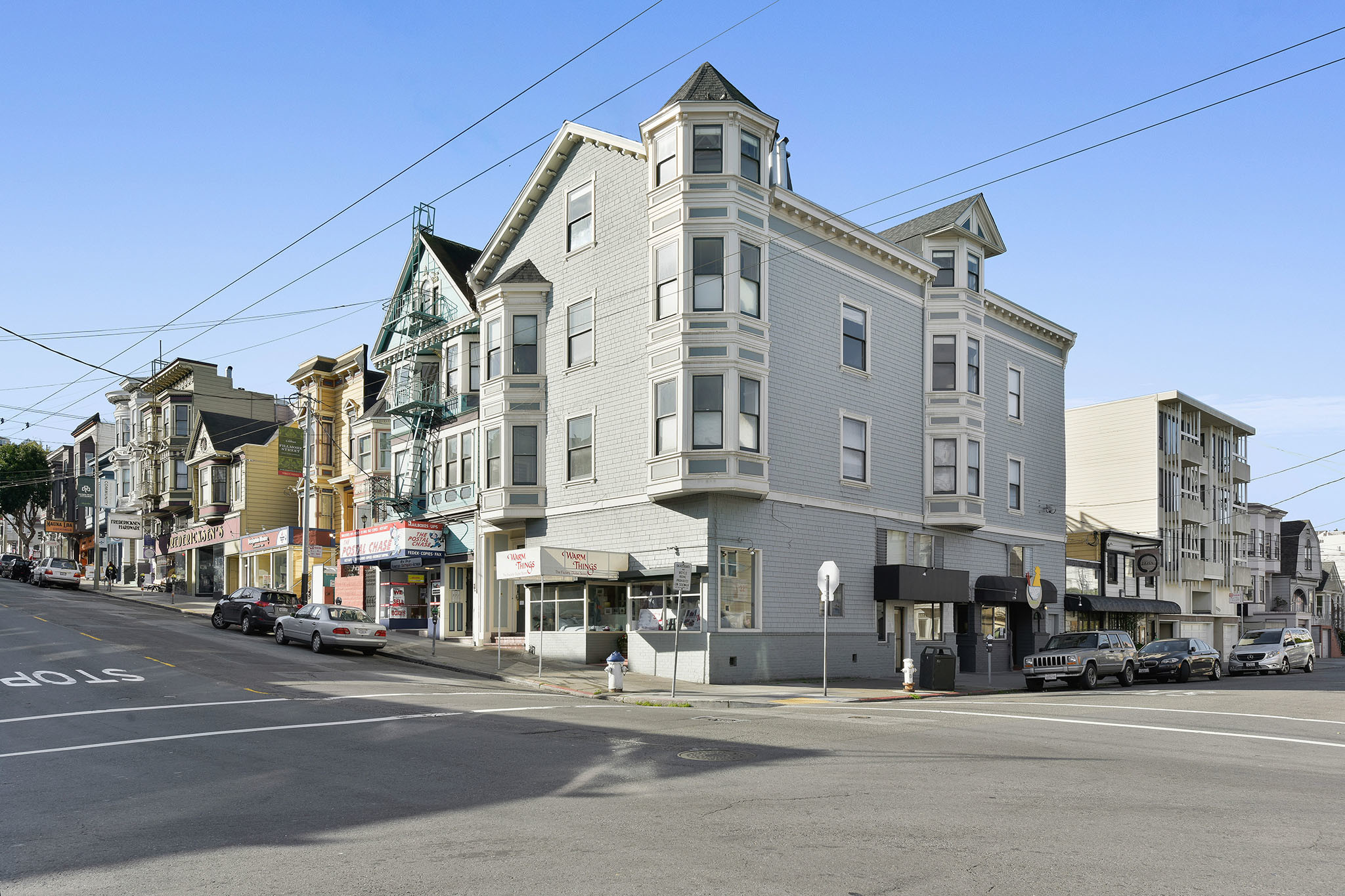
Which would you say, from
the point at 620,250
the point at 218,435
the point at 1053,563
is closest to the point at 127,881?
the point at 620,250

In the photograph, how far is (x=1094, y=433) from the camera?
56562 millimetres

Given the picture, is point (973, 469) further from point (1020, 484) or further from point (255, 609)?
point (255, 609)

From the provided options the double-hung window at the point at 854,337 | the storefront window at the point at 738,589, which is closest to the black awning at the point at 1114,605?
the double-hung window at the point at 854,337

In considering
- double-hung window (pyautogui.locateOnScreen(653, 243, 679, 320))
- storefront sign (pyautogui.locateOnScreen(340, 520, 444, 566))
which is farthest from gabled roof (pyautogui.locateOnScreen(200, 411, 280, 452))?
double-hung window (pyautogui.locateOnScreen(653, 243, 679, 320))

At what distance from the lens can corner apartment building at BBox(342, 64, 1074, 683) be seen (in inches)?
1033

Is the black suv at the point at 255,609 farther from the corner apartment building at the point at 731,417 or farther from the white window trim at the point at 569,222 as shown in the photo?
the white window trim at the point at 569,222

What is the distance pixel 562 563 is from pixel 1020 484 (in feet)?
61.8

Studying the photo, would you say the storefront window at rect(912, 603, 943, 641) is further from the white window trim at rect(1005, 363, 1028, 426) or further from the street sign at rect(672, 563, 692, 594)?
the street sign at rect(672, 563, 692, 594)

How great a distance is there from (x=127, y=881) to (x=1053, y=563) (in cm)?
3654

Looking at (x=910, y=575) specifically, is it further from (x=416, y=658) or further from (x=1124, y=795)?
(x=1124, y=795)

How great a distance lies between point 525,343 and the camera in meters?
32.1

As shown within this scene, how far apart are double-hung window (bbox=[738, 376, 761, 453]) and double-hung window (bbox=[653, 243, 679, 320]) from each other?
265 cm

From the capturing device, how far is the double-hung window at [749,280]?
26.5m

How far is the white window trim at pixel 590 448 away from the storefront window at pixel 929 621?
35.5 feet
